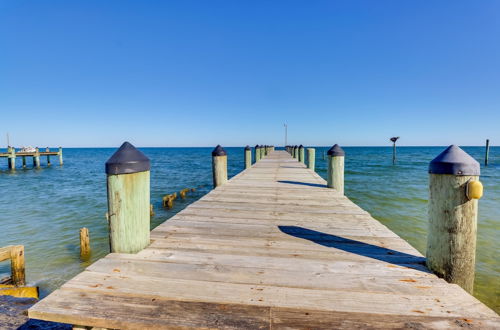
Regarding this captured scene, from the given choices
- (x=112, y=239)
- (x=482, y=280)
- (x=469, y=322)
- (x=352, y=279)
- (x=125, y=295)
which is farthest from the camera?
(x=482, y=280)

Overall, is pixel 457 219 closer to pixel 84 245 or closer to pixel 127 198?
pixel 127 198

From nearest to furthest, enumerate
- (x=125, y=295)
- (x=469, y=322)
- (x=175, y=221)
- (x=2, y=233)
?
(x=469, y=322), (x=125, y=295), (x=175, y=221), (x=2, y=233)

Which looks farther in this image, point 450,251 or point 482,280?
point 482,280

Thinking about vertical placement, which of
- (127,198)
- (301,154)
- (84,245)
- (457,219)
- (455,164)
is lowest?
(84,245)

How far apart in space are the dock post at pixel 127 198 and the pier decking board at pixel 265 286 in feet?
0.50

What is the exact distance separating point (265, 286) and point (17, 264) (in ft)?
16.8

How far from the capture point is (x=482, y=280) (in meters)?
4.68

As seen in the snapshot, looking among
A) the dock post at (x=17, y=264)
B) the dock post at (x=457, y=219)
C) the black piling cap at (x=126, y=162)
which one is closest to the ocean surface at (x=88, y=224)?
the dock post at (x=17, y=264)

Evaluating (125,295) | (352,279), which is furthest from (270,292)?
(125,295)

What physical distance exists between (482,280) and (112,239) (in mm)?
6664

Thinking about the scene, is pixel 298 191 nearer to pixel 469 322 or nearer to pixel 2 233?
pixel 469 322

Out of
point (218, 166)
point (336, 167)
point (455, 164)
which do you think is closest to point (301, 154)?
point (336, 167)

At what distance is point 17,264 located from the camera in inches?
169

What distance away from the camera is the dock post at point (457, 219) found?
1.94 m
